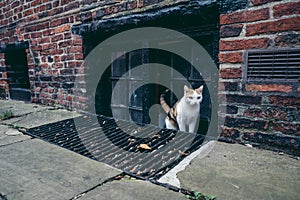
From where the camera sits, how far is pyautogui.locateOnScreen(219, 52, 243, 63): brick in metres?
1.65

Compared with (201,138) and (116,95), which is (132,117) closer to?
(116,95)

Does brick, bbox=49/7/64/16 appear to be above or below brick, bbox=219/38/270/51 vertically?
above

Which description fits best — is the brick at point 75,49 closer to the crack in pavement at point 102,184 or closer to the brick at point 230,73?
the brick at point 230,73

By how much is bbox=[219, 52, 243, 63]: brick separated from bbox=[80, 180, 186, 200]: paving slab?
3.64 ft

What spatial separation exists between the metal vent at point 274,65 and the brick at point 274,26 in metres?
0.14

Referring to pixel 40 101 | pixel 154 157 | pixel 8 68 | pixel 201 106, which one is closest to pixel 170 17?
pixel 201 106

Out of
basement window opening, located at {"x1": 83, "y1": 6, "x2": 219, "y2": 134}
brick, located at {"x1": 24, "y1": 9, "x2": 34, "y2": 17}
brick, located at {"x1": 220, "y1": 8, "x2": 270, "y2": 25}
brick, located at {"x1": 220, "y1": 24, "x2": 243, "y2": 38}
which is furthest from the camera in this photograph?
brick, located at {"x1": 24, "y1": 9, "x2": 34, "y2": 17}

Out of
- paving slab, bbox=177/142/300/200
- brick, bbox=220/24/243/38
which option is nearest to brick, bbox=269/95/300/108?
paving slab, bbox=177/142/300/200

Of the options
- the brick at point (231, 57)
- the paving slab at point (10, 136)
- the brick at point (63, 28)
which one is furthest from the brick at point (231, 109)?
the brick at point (63, 28)

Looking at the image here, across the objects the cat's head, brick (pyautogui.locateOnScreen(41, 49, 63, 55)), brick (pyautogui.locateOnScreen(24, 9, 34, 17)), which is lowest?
the cat's head

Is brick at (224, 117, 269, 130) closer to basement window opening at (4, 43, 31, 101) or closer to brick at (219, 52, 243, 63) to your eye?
brick at (219, 52, 243, 63)

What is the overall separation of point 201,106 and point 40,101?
8.98ft

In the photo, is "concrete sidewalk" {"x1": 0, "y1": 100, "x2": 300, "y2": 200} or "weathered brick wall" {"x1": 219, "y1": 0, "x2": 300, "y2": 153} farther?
"weathered brick wall" {"x1": 219, "y1": 0, "x2": 300, "y2": 153}

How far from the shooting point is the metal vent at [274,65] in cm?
144
